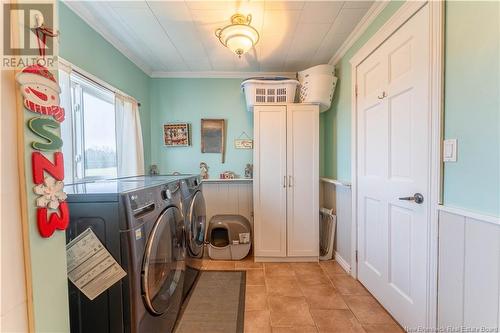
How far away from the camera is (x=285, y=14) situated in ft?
6.14

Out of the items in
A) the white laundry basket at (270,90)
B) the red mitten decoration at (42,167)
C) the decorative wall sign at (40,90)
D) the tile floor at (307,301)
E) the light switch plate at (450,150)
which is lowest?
the tile floor at (307,301)

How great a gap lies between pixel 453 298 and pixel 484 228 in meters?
0.45

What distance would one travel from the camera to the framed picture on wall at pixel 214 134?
10.2 ft

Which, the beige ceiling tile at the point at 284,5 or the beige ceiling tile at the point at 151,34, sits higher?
the beige ceiling tile at the point at 151,34

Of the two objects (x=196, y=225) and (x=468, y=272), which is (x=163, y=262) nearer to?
(x=196, y=225)

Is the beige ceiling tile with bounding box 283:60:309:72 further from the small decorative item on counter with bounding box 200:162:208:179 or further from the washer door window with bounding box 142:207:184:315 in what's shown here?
the washer door window with bounding box 142:207:184:315

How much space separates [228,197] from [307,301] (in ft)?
5.19

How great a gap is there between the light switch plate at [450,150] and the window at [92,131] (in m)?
2.35

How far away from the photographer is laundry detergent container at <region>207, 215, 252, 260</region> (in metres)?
2.71

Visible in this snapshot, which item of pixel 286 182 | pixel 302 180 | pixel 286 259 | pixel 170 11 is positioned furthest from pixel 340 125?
pixel 170 11

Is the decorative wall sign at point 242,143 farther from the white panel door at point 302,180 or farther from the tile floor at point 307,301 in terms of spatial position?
the tile floor at point 307,301

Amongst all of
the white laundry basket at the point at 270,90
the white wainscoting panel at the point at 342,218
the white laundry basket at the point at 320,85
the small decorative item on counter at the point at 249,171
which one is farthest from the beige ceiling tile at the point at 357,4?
the small decorative item on counter at the point at 249,171

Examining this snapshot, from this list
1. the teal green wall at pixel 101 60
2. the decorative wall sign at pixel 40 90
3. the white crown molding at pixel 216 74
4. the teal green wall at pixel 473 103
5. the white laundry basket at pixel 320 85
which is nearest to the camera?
the decorative wall sign at pixel 40 90

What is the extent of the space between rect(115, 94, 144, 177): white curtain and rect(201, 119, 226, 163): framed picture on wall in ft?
2.69
